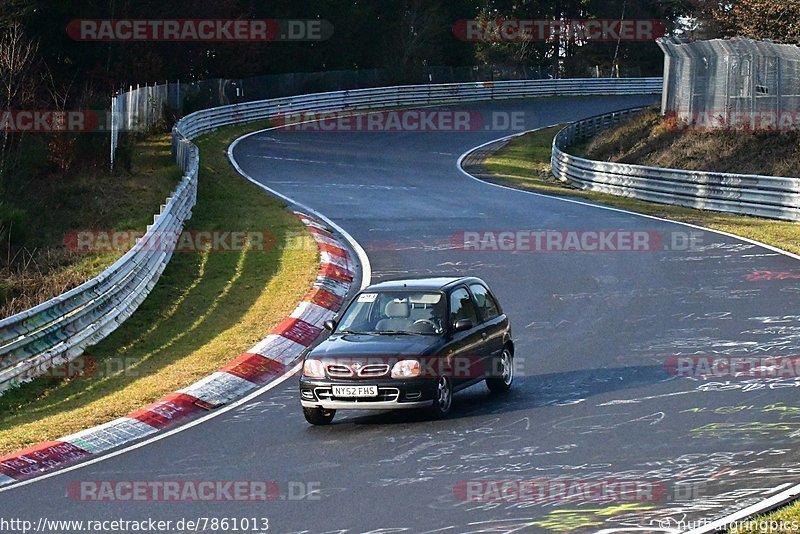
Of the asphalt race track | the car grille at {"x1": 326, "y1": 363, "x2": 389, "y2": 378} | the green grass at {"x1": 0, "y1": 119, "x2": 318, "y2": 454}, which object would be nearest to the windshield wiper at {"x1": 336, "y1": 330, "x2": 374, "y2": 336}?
the car grille at {"x1": 326, "y1": 363, "x2": 389, "y2": 378}

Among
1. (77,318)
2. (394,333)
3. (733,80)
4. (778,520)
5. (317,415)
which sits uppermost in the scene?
(733,80)

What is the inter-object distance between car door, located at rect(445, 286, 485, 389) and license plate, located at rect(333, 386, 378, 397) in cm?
93

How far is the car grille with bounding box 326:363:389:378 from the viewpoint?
40.9 feet

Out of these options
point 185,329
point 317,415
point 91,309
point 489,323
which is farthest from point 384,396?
point 185,329

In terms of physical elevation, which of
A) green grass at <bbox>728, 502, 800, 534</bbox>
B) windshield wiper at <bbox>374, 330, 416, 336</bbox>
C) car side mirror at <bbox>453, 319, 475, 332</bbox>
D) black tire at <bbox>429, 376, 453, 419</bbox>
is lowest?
black tire at <bbox>429, 376, 453, 419</bbox>

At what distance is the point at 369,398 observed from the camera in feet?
40.8

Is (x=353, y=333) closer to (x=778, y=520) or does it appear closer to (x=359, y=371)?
(x=359, y=371)

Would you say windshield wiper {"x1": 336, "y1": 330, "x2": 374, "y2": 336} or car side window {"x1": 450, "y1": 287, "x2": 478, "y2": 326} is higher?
car side window {"x1": 450, "y1": 287, "x2": 478, "y2": 326}

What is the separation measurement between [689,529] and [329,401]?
5038 mm

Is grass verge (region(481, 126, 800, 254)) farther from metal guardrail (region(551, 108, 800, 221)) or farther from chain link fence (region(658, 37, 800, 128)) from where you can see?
chain link fence (region(658, 37, 800, 128))

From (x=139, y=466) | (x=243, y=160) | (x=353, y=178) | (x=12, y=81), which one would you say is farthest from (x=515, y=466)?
(x=243, y=160)

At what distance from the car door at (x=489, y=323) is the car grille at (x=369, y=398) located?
156 centimetres

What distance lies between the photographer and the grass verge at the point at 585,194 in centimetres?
2480

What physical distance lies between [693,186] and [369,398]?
1970 centimetres
